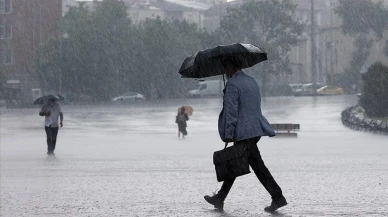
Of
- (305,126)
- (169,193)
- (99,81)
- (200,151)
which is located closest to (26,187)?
(169,193)

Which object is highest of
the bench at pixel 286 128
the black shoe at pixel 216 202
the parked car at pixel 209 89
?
the black shoe at pixel 216 202

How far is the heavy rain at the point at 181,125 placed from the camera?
1016 cm

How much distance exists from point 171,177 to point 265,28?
292ft

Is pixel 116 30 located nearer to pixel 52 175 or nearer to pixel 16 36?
pixel 16 36

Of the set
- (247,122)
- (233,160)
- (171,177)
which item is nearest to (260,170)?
(233,160)

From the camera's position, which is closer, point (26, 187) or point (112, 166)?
point (26, 187)

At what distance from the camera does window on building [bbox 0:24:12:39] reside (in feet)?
321

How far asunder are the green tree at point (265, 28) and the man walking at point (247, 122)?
9133 cm

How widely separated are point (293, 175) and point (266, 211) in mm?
5579

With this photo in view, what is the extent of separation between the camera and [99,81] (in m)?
88.4

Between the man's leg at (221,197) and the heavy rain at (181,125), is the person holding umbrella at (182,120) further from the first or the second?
the man's leg at (221,197)

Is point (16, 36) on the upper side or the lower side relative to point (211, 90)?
upper

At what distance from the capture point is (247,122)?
385 inches

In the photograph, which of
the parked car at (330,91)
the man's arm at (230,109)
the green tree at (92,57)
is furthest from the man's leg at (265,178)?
the parked car at (330,91)
